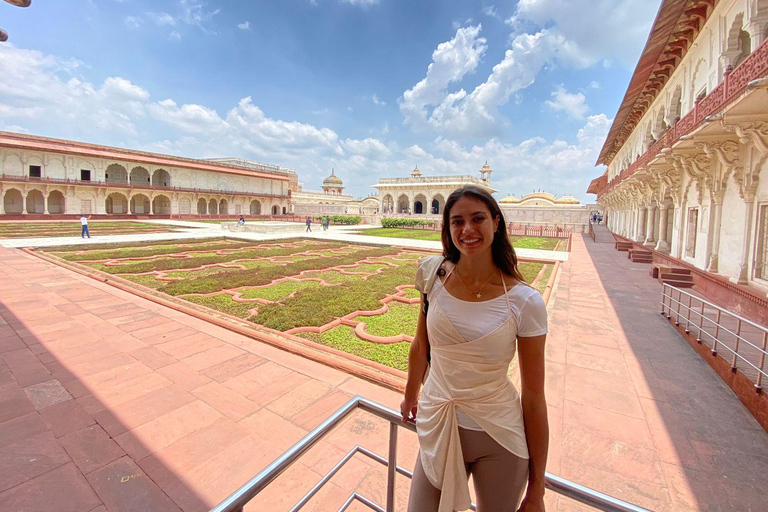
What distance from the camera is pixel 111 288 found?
6.30 metres

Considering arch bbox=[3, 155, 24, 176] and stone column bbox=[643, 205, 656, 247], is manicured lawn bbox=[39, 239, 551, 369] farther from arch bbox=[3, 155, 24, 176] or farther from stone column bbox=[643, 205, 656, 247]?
arch bbox=[3, 155, 24, 176]

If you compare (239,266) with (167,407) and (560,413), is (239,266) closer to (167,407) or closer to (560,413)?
(167,407)

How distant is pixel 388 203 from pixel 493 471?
45.1m

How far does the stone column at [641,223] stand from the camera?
1556 cm

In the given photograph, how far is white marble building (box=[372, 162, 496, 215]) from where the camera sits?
131ft

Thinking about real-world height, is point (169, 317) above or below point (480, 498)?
below

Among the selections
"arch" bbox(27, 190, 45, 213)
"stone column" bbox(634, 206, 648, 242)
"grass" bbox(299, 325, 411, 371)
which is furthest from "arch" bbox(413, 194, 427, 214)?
"grass" bbox(299, 325, 411, 371)

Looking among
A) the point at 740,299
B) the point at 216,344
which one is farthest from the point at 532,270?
the point at 216,344

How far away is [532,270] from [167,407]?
8767 millimetres

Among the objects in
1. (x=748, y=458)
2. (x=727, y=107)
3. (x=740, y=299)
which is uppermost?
(x=727, y=107)

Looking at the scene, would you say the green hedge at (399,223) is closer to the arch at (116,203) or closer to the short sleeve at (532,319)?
the arch at (116,203)

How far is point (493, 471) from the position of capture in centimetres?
111

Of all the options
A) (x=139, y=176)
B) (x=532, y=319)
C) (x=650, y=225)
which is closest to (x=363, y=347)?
(x=532, y=319)

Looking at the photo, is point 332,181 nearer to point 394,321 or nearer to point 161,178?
point 161,178
